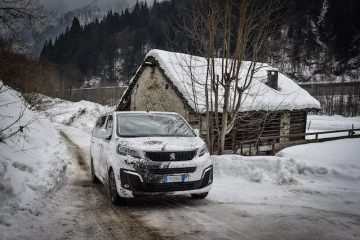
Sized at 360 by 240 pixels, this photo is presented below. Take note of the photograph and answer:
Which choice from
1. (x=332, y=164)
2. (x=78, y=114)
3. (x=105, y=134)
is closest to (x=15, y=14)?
(x=105, y=134)

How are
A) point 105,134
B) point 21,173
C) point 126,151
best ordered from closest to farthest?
point 126,151 → point 21,173 → point 105,134

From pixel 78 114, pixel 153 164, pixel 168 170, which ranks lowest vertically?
pixel 78 114

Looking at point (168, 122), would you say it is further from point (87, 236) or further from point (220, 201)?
point (87, 236)

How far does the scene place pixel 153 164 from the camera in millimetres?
5801

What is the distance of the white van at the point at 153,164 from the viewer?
5.83 meters

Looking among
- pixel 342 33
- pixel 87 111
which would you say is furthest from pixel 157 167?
pixel 342 33

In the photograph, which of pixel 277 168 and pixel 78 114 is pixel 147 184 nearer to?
pixel 277 168

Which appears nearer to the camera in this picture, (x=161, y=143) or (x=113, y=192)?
(x=161, y=143)

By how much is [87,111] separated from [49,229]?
3651 cm

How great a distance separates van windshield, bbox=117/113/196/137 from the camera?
684cm

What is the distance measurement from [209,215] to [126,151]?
1.83m

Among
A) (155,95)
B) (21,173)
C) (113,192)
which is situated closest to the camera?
(113,192)

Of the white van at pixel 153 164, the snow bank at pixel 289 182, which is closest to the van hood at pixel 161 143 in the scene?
the white van at pixel 153 164

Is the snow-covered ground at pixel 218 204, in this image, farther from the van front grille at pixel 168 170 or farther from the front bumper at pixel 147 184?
the van front grille at pixel 168 170
